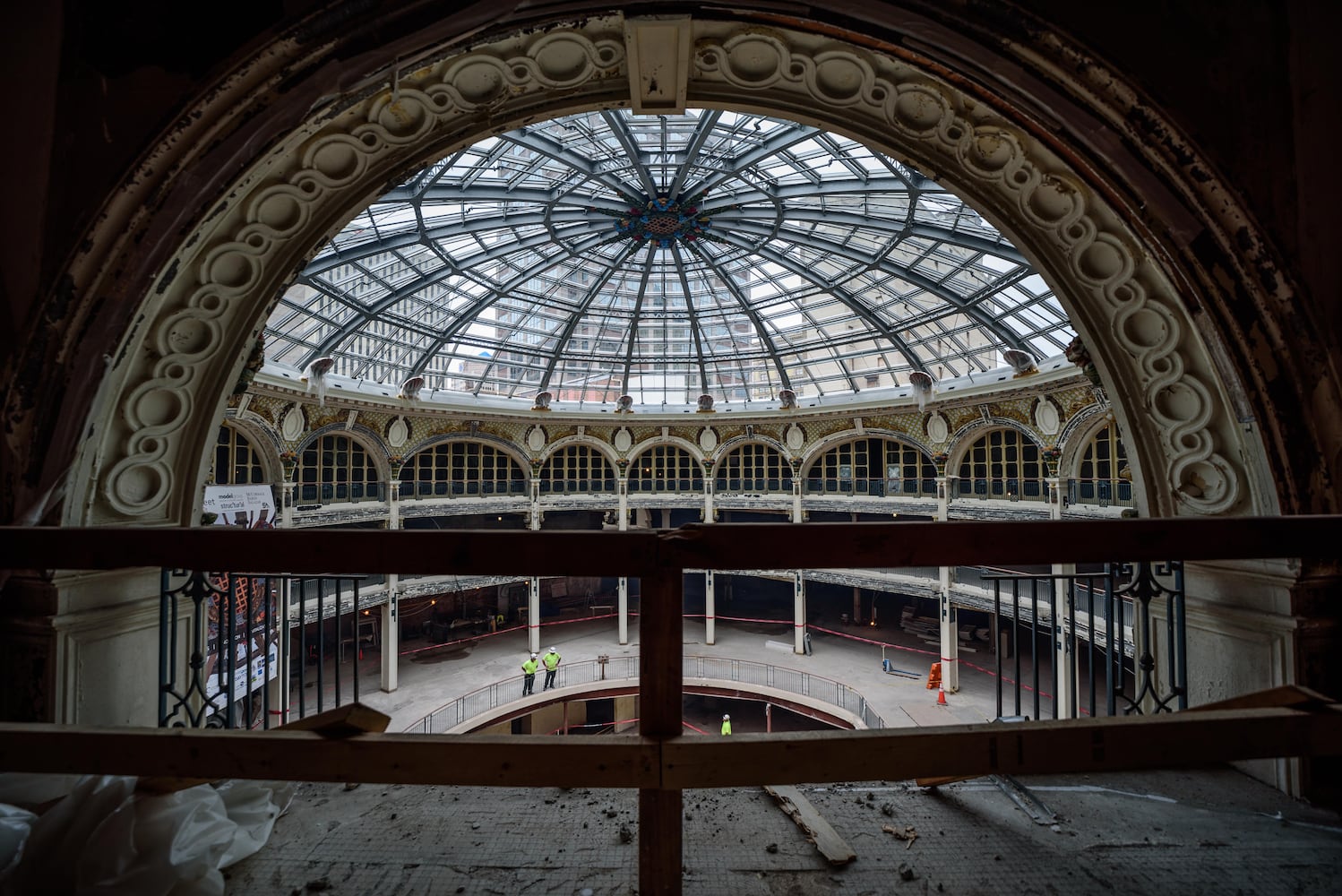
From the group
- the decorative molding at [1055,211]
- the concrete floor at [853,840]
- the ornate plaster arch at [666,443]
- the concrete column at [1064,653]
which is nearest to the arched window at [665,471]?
the ornate plaster arch at [666,443]

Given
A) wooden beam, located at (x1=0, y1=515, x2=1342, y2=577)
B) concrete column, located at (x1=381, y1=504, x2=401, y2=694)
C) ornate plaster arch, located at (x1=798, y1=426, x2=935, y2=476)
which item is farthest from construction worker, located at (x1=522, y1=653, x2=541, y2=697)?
wooden beam, located at (x1=0, y1=515, x2=1342, y2=577)

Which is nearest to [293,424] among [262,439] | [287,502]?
[262,439]

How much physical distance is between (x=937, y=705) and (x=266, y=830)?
820 inches

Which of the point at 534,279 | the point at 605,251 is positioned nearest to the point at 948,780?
the point at 605,251

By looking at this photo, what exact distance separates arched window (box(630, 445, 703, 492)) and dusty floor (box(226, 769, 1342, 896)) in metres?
25.4

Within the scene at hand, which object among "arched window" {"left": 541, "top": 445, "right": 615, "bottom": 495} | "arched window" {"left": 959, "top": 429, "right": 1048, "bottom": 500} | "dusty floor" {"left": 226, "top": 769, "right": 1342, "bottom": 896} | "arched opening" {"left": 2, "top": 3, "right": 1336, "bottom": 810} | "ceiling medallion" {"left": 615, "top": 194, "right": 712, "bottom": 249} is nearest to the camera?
"dusty floor" {"left": 226, "top": 769, "right": 1342, "bottom": 896}

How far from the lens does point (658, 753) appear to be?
1.76 meters

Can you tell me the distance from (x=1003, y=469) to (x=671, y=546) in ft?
74.8

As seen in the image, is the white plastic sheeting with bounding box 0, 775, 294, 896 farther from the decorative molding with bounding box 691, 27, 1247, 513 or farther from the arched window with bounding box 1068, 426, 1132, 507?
the arched window with bounding box 1068, 426, 1132, 507

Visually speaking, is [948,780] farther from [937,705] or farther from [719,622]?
[719,622]

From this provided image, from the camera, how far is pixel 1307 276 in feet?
9.95

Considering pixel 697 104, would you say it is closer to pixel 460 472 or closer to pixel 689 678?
pixel 689 678

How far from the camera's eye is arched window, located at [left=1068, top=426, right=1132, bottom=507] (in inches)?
653

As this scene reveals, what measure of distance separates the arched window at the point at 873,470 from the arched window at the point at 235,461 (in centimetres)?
2161
